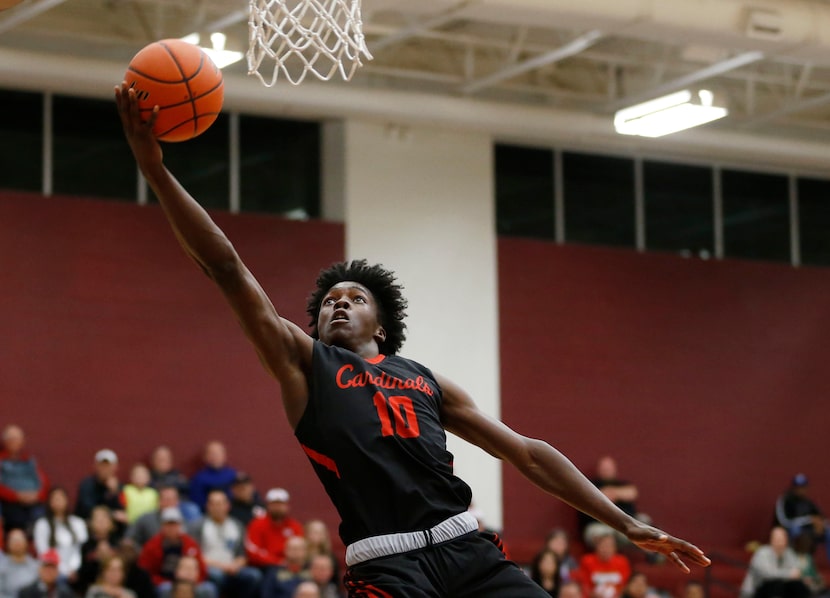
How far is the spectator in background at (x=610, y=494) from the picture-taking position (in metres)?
17.5

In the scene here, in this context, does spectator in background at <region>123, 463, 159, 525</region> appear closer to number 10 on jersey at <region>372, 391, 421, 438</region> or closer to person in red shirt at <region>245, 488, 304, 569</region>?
person in red shirt at <region>245, 488, 304, 569</region>

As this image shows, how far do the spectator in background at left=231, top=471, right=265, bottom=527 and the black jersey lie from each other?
10039 mm

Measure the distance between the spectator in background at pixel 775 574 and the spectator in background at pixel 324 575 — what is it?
557 cm

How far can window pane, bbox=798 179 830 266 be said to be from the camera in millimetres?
21031

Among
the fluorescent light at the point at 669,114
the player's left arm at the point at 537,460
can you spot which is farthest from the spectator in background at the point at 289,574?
the player's left arm at the point at 537,460

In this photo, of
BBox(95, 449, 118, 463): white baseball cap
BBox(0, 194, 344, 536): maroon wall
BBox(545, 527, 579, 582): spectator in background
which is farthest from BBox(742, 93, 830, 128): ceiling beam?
BBox(95, 449, 118, 463): white baseball cap

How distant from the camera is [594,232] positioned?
19641 millimetres

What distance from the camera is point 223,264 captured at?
4.96 meters

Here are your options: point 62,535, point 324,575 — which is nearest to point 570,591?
point 324,575

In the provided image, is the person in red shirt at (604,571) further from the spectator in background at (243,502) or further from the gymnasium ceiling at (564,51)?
the gymnasium ceiling at (564,51)

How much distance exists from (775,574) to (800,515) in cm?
229

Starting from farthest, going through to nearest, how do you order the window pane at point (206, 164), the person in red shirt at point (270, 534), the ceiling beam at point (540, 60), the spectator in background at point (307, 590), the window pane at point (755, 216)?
1. the window pane at point (755, 216)
2. the window pane at point (206, 164)
3. the ceiling beam at point (540, 60)
4. the person in red shirt at point (270, 534)
5. the spectator in background at point (307, 590)

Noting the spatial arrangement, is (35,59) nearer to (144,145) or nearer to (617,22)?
(617,22)

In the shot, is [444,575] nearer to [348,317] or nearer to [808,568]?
[348,317]
